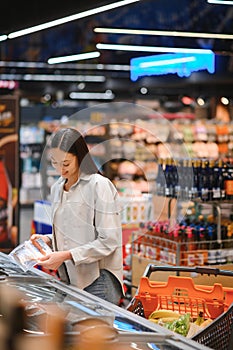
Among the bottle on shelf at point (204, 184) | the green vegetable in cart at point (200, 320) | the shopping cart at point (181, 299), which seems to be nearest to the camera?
the green vegetable in cart at point (200, 320)

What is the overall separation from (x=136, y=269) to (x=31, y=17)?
8.70 feet

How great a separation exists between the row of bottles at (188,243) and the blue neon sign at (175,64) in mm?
2912

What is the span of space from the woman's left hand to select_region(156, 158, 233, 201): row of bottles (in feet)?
8.23

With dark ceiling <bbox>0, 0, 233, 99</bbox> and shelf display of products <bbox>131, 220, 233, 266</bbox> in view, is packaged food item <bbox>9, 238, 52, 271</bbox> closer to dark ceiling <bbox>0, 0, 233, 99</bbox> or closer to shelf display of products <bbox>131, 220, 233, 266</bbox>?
dark ceiling <bbox>0, 0, 233, 99</bbox>

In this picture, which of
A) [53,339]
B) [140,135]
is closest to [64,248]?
[53,339]

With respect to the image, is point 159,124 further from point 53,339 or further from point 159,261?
point 53,339

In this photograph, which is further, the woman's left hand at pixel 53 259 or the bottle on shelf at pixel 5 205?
the bottle on shelf at pixel 5 205

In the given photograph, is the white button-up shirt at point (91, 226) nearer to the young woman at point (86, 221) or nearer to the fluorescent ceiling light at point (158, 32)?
the young woman at point (86, 221)

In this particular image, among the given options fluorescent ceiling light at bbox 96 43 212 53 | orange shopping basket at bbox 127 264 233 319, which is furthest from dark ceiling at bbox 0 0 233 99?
orange shopping basket at bbox 127 264 233 319

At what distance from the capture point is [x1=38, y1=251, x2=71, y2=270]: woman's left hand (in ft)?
14.4

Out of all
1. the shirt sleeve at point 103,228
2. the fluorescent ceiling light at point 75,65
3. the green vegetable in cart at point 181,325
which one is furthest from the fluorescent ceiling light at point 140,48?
the green vegetable in cart at point 181,325

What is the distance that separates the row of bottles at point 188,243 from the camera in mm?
6605

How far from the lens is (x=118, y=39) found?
12258 millimetres

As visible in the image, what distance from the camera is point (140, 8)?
11.1 meters
